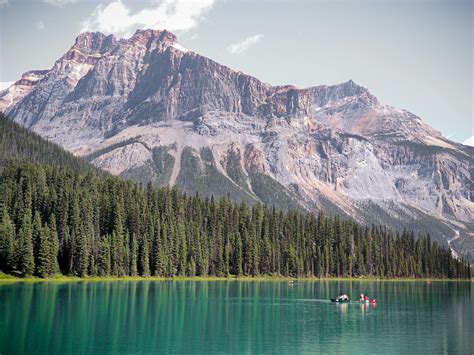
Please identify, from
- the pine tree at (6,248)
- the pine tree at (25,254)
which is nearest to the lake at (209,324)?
the pine tree at (25,254)

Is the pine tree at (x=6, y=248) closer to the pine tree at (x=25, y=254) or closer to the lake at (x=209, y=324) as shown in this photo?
the pine tree at (x=25, y=254)

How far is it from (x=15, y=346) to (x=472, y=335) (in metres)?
60.6

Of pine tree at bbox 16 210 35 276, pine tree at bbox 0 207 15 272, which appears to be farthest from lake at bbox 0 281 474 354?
pine tree at bbox 0 207 15 272

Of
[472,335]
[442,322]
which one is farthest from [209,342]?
[442,322]

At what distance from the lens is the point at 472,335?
281 ft

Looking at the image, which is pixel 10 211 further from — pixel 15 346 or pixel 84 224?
pixel 15 346

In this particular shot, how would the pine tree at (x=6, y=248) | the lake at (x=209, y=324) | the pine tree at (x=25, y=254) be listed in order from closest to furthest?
the lake at (x=209, y=324), the pine tree at (x=6, y=248), the pine tree at (x=25, y=254)

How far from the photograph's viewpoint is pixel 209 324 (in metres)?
85.8

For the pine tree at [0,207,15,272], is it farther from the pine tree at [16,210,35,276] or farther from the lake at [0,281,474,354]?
the lake at [0,281,474,354]

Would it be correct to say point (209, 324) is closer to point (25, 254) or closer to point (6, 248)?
point (25, 254)

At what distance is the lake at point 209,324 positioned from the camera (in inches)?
2709

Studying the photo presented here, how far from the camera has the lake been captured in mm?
68812

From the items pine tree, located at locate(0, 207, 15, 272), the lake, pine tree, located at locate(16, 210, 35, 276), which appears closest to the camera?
the lake

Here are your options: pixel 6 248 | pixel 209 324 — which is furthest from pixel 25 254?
pixel 209 324
